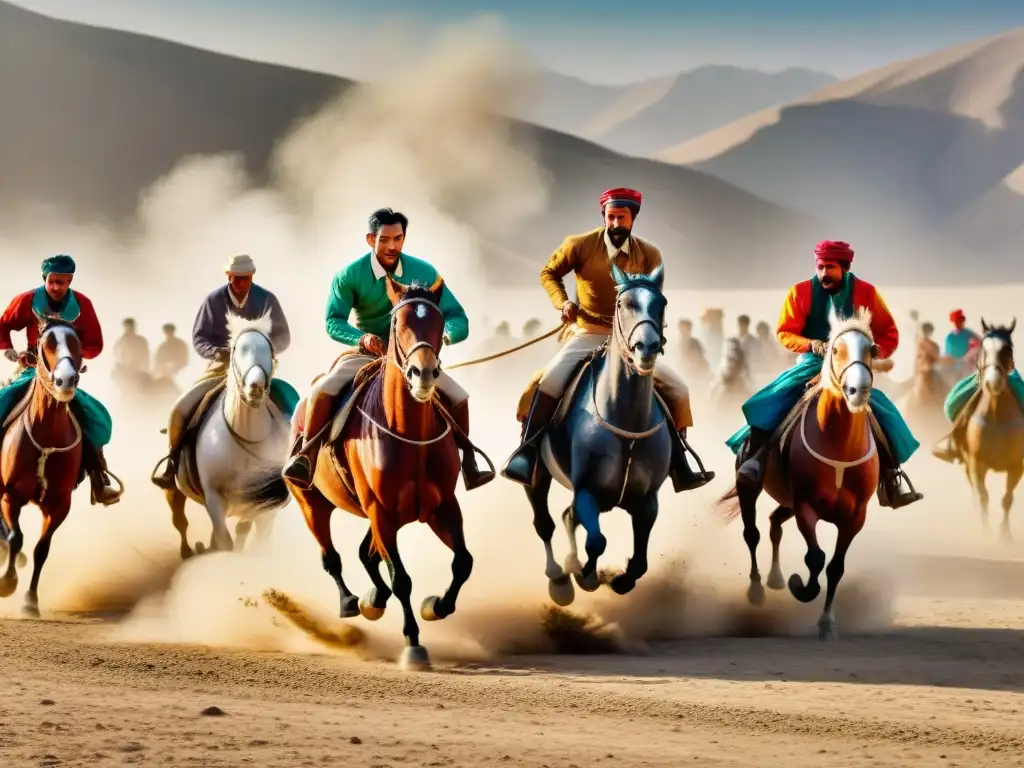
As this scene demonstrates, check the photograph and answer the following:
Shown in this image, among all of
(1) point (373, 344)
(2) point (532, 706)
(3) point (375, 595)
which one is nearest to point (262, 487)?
(3) point (375, 595)

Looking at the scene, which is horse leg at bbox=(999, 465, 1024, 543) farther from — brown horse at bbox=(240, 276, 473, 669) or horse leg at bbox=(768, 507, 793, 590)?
brown horse at bbox=(240, 276, 473, 669)

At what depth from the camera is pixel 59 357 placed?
1345 centimetres

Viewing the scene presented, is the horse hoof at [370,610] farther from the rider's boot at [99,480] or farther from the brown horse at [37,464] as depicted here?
the rider's boot at [99,480]

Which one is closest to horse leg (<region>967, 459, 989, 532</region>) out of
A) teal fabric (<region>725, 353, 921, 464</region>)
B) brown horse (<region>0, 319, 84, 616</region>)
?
teal fabric (<region>725, 353, 921, 464</region>)

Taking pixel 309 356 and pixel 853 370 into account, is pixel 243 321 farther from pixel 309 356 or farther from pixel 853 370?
pixel 309 356

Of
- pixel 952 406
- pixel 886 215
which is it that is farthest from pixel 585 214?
pixel 952 406

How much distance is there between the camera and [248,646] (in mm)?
12125

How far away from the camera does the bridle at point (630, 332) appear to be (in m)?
11.6

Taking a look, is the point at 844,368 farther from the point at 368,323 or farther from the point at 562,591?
the point at 368,323

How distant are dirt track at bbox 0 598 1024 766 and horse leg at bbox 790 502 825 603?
0.35m

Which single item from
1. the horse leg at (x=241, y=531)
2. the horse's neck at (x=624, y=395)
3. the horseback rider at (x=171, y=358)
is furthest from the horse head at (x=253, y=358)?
the horseback rider at (x=171, y=358)

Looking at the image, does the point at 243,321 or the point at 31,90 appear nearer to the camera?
the point at 243,321

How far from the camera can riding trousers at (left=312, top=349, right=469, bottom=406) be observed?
11.8 metres

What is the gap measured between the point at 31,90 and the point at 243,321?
9134cm
